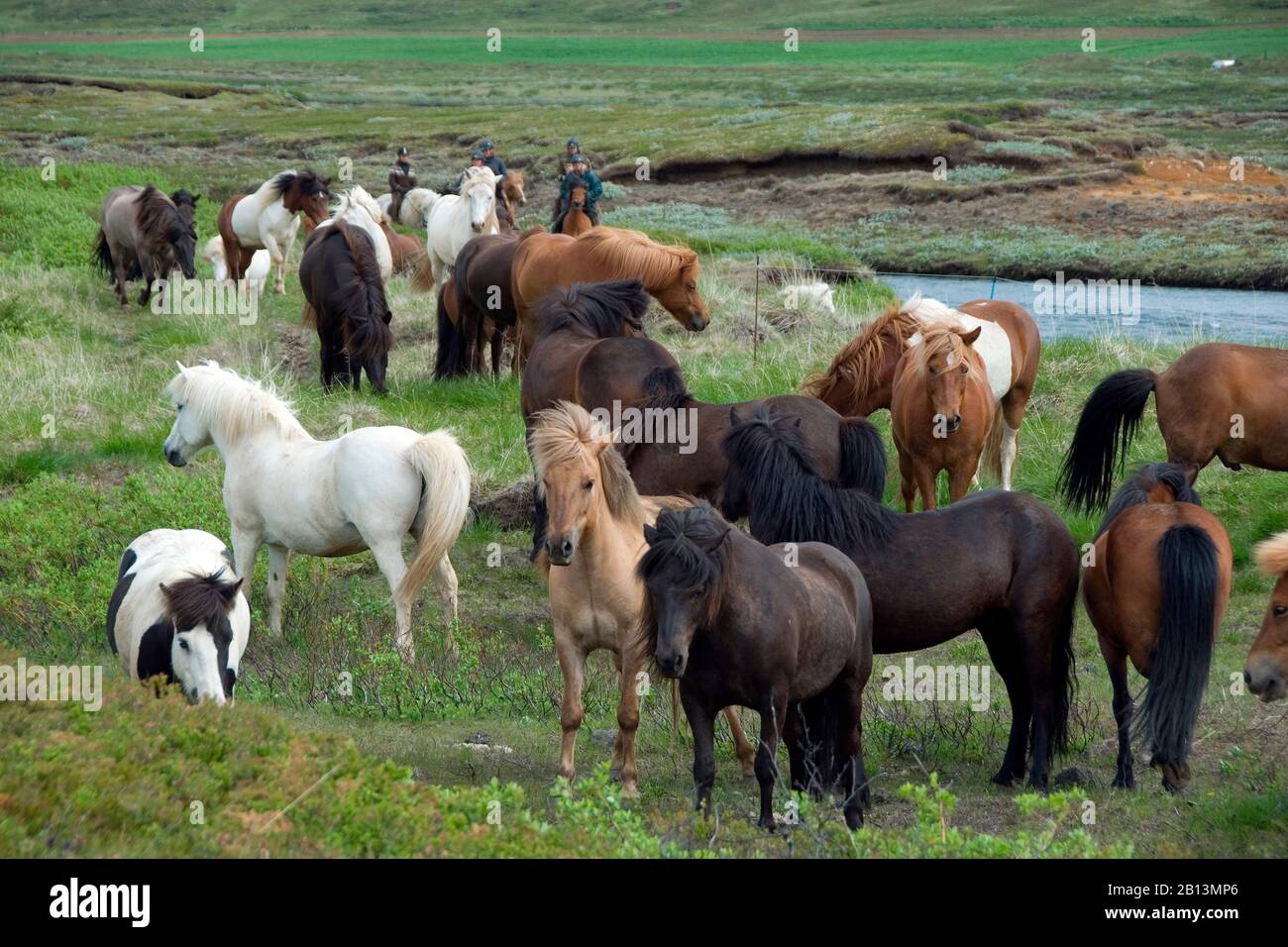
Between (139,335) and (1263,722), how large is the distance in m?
14.2

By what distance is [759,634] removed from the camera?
629 cm

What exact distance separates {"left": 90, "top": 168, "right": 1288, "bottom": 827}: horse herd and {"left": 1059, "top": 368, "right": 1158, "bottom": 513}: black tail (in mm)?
19

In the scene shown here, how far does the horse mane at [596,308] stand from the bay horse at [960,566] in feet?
12.4

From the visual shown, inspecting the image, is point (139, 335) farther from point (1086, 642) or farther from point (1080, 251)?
point (1080, 251)

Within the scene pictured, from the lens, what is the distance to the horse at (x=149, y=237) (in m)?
19.7

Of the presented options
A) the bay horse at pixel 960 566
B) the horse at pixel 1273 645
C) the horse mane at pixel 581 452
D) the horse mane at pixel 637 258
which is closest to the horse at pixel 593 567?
the horse mane at pixel 581 452

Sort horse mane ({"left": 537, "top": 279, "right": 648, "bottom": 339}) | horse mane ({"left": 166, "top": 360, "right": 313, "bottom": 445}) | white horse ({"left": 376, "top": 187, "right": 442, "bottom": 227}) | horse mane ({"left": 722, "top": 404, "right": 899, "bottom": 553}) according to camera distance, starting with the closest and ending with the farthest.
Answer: horse mane ({"left": 722, "top": 404, "right": 899, "bottom": 553}) → horse mane ({"left": 166, "top": 360, "right": 313, "bottom": 445}) → horse mane ({"left": 537, "top": 279, "right": 648, "bottom": 339}) → white horse ({"left": 376, "top": 187, "right": 442, "bottom": 227})

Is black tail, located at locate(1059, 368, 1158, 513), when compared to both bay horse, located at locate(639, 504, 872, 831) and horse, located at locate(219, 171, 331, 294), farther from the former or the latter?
horse, located at locate(219, 171, 331, 294)

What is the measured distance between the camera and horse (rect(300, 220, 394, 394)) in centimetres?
1491

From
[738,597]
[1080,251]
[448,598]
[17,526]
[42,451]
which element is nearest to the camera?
[738,597]

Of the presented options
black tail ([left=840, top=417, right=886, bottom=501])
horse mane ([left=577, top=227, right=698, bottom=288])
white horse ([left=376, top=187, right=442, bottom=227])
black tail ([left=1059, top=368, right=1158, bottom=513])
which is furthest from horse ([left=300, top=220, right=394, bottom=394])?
white horse ([left=376, top=187, right=442, bottom=227])

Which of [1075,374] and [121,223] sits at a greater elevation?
[121,223]

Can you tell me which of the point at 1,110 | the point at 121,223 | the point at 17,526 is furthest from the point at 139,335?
the point at 1,110

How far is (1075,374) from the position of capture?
15.3 metres
